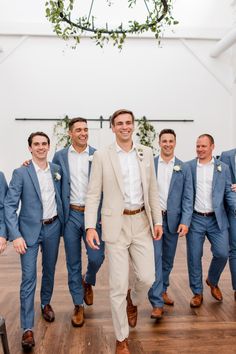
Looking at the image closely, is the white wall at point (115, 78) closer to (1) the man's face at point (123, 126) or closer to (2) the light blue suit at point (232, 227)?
(2) the light blue suit at point (232, 227)

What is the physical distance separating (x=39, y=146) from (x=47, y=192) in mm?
393

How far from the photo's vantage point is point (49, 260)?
3.36m

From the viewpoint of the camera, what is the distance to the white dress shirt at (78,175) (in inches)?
134

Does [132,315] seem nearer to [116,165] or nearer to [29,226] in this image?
[29,226]

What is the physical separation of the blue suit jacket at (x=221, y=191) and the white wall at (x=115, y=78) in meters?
5.30

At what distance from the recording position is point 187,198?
363 cm

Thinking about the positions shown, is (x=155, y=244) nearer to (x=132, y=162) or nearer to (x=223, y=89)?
(x=132, y=162)

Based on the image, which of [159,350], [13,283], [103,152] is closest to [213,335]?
[159,350]

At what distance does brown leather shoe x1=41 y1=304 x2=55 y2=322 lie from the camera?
3.44m

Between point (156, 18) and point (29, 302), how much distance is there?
2.67 meters

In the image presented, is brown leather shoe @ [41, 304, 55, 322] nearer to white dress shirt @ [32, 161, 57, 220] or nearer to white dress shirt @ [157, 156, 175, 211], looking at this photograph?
white dress shirt @ [32, 161, 57, 220]

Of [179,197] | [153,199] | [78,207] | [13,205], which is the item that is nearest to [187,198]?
[179,197]

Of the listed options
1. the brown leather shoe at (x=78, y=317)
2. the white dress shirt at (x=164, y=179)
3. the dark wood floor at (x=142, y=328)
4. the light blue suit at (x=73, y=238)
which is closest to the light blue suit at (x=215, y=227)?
the white dress shirt at (x=164, y=179)

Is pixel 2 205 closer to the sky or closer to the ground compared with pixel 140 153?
closer to the ground
